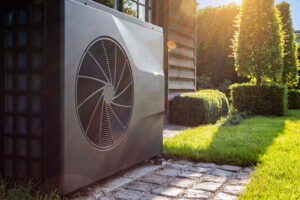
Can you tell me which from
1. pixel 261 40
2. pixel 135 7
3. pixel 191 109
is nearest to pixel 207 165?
pixel 135 7

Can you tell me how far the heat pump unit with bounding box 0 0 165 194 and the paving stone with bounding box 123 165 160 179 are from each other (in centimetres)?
35

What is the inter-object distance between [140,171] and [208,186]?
0.57 metres

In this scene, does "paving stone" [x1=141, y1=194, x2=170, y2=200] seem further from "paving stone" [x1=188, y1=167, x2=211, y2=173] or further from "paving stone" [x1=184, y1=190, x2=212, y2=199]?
"paving stone" [x1=188, y1=167, x2=211, y2=173]

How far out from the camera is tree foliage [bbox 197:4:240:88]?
14031 millimetres

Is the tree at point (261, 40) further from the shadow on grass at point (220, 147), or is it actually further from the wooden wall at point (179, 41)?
the shadow on grass at point (220, 147)

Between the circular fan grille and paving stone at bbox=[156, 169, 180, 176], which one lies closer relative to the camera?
the circular fan grille

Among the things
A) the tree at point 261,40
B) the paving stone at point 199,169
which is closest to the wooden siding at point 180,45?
the tree at point 261,40

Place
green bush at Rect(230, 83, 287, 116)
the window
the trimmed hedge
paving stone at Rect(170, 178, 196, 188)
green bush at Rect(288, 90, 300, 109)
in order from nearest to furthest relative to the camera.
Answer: paving stone at Rect(170, 178, 196, 188) < the window < the trimmed hedge < green bush at Rect(230, 83, 287, 116) < green bush at Rect(288, 90, 300, 109)

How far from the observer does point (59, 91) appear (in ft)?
5.45

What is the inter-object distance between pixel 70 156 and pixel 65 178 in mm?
113

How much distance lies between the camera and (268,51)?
26.7ft

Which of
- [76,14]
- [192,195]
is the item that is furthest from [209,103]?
[76,14]

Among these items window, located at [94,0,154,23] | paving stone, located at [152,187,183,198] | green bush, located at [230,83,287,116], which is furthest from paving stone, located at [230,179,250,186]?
green bush, located at [230,83,287,116]

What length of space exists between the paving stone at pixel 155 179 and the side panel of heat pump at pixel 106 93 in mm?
144
